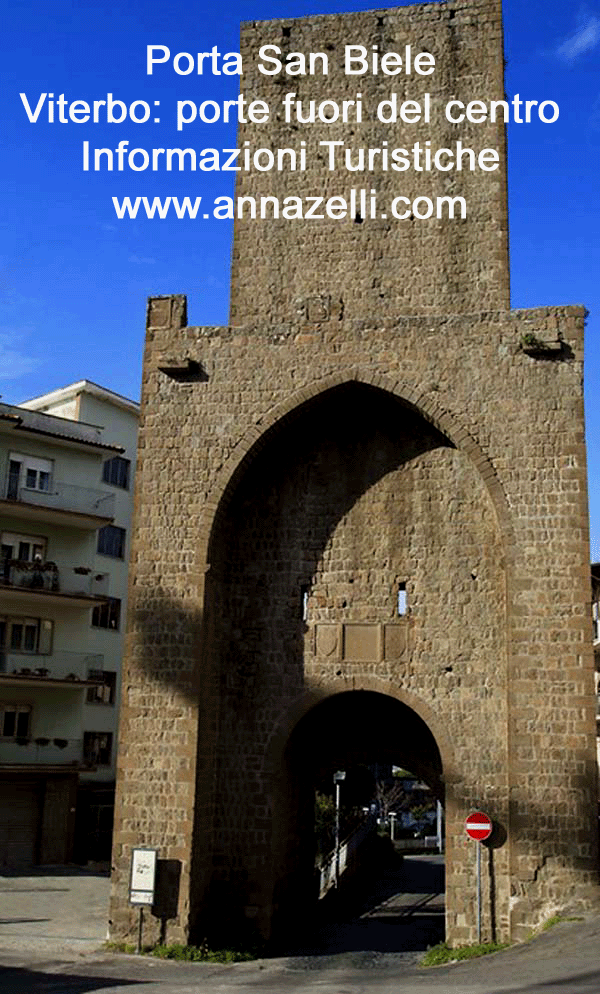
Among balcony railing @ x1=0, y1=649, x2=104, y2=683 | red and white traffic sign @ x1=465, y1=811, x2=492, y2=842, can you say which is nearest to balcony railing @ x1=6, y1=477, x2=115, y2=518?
balcony railing @ x1=0, y1=649, x2=104, y2=683

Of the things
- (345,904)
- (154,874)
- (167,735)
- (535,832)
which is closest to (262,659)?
Result: (167,735)

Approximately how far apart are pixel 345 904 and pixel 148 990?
37.7 feet

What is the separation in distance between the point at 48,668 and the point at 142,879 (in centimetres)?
1236

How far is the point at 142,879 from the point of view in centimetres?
1491

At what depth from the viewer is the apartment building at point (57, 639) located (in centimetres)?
2573

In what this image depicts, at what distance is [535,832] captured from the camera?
14.4 m

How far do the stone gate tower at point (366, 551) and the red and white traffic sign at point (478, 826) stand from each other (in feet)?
1.19

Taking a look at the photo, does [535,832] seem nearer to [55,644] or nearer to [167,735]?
[167,735]

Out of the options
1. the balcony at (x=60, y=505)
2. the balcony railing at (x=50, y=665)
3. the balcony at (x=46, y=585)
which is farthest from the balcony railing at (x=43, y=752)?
the balcony at (x=60, y=505)

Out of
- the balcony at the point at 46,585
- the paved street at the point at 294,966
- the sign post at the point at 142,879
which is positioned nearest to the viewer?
the paved street at the point at 294,966

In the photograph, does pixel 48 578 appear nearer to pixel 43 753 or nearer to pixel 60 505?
pixel 60 505

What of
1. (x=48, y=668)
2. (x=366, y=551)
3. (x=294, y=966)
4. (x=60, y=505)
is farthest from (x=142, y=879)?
(x=60, y=505)

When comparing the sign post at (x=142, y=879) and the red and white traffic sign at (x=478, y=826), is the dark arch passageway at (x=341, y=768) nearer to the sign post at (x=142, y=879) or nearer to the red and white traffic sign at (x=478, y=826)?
the red and white traffic sign at (x=478, y=826)

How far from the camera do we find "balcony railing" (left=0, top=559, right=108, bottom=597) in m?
26.0
